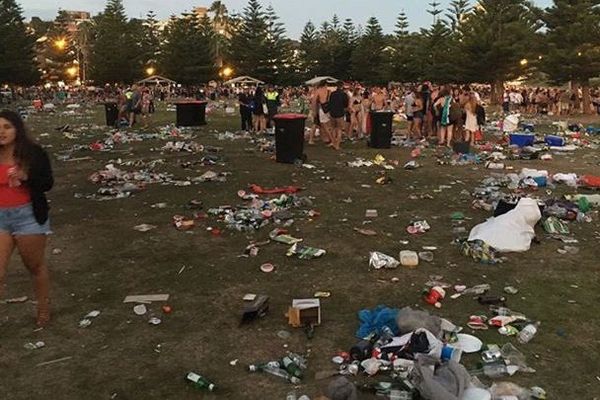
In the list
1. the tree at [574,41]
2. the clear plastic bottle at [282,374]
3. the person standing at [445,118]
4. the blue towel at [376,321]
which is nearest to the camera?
the clear plastic bottle at [282,374]

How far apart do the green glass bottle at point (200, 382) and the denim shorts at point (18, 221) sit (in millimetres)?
1698

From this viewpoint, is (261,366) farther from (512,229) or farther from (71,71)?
(71,71)

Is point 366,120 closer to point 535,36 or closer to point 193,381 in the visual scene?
point 193,381

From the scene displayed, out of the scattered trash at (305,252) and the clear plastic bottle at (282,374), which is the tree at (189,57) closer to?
the scattered trash at (305,252)

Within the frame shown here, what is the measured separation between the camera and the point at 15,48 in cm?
4919

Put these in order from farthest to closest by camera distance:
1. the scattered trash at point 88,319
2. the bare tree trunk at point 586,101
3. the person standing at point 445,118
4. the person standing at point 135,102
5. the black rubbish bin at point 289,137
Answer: the bare tree trunk at point 586,101
the person standing at point 135,102
the person standing at point 445,118
the black rubbish bin at point 289,137
the scattered trash at point 88,319

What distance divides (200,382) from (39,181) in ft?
6.46

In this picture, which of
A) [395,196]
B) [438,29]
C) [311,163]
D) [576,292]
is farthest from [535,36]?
[576,292]

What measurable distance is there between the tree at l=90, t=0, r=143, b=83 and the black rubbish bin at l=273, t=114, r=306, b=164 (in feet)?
190

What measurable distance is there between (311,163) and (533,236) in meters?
6.44

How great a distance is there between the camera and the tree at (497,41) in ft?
131

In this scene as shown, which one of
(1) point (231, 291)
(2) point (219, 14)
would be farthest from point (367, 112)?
(2) point (219, 14)

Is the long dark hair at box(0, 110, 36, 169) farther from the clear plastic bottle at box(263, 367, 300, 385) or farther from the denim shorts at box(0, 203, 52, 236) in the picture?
the clear plastic bottle at box(263, 367, 300, 385)

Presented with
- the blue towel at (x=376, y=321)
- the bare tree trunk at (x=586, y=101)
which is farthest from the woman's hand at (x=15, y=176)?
the bare tree trunk at (x=586, y=101)
